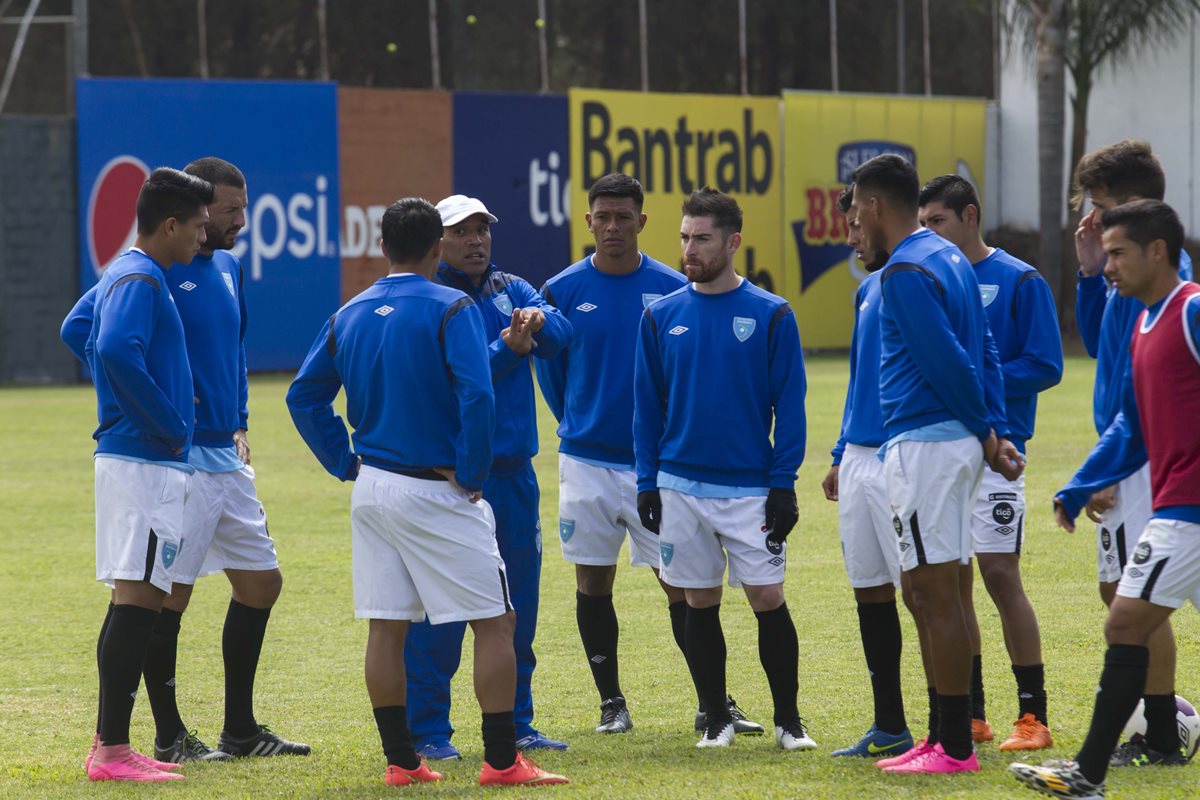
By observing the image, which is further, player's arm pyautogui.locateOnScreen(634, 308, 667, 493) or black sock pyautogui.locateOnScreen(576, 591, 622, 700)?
black sock pyautogui.locateOnScreen(576, 591, 622, 700)

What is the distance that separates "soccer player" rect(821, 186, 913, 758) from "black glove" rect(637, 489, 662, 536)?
2.44 feet

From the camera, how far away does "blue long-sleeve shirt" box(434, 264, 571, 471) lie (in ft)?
21.7

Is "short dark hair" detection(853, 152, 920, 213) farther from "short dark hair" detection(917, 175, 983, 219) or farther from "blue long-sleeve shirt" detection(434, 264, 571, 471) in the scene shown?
"blue long-sleeve shirt" detection(434, 264, 571, 471)

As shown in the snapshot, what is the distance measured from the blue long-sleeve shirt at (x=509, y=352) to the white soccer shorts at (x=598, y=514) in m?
0.36

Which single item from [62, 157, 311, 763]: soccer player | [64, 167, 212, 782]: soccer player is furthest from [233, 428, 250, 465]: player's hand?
[64, 167, 212, 782]: soccer player

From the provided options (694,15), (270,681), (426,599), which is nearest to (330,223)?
(694,15)

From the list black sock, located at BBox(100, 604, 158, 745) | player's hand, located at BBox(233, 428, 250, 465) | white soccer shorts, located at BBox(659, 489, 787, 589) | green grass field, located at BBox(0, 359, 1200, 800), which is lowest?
green grass field, located at BBox(0, 359, 1200, 800)

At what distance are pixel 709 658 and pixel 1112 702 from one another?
6.03ft

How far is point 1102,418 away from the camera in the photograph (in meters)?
6.18

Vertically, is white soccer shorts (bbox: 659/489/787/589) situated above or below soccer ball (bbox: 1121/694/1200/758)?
above

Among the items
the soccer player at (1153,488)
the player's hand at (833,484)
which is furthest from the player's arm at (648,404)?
the soccer player at (1153,488)

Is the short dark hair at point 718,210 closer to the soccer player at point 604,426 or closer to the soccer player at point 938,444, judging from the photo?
the soccer player at point 604,426

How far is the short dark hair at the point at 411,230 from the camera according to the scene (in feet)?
19.8

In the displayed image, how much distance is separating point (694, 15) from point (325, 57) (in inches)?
334
